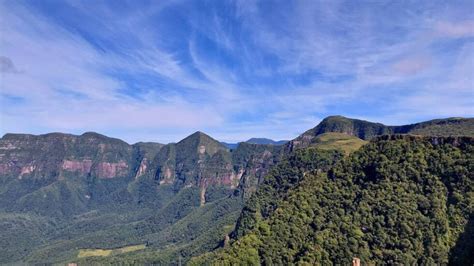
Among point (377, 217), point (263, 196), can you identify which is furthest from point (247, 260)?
point (263, 196)

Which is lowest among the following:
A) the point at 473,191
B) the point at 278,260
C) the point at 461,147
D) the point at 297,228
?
the point at 278,260

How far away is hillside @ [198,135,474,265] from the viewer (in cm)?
9781

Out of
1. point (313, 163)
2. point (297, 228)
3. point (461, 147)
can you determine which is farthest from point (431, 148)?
point (313, 163)

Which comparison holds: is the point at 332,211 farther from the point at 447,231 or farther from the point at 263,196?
the point at 263,196

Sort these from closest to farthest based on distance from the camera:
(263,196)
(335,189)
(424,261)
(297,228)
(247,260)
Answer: (424,261) → (247,260) → (297,228) → (335,189) → (263,196)

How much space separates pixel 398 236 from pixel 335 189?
24855 mm

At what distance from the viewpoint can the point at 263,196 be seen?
600 feet

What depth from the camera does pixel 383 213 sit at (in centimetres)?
10650

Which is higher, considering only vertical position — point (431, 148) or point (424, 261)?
point (431, 148)

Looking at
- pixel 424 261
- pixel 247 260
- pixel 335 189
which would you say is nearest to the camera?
pixel 424 261

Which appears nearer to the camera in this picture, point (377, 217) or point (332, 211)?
point (377, 217)

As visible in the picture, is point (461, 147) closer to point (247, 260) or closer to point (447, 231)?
point (447, 231)

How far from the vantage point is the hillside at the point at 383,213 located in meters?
97.8

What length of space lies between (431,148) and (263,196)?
8270 centimetres
